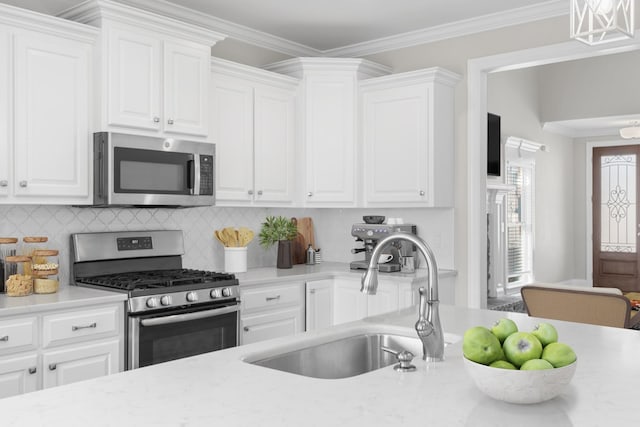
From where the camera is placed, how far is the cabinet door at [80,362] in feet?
9.52

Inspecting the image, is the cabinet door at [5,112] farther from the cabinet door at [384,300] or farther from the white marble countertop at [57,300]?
the cabinet door at [384,300]

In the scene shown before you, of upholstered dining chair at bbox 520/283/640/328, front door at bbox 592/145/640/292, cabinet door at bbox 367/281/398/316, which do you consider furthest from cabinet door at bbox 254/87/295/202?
front door at bbox 592/145/640/292

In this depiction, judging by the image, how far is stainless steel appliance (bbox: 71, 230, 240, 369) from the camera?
10.5 ft

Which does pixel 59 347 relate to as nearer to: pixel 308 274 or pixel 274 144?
pixel 308 274

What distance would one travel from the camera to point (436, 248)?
15.5ft

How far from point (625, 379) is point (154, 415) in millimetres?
1216

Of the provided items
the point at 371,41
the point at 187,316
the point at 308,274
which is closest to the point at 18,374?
the point at 187,316

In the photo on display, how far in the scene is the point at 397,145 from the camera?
14.9ft

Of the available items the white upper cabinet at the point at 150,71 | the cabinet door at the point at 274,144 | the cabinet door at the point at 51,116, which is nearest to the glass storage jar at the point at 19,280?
the cabinet door at the point at 51,116

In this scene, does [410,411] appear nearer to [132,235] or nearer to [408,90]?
[132,235]

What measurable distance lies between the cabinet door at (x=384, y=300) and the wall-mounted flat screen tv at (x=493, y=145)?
9.20 ft

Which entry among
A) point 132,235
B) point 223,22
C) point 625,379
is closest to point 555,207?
point 223,22

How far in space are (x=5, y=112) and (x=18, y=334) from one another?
112 cm

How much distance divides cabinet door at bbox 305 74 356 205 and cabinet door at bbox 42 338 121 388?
2041mm
